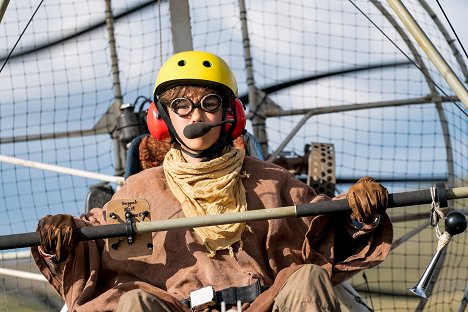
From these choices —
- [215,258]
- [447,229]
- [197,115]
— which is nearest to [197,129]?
[197,115]

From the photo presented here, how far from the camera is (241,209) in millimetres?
7609

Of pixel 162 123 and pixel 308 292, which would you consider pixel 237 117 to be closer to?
pixel 162 123

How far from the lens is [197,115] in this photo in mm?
7672

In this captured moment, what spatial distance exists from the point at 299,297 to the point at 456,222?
837 millimetres

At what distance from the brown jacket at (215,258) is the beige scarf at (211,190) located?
5 cm

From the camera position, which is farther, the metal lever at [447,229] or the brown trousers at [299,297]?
the metal lever at [447,229]

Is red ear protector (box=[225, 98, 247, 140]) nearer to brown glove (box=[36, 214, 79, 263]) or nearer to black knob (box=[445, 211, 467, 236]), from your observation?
brown glove (box=[36, 214, 79, 263])

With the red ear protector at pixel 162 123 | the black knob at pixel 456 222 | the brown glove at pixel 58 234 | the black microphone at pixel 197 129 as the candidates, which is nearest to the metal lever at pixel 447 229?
the black knob at pixel 456 222

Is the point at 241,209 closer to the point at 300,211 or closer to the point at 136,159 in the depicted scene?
the point at 300,211

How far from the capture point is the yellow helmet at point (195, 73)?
7.80 meters

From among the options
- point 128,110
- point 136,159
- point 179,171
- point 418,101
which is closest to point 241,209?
point 179,171

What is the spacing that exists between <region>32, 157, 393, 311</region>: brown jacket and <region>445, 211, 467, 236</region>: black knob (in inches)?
13.3

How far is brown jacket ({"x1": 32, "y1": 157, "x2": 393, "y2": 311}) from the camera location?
7.43 m

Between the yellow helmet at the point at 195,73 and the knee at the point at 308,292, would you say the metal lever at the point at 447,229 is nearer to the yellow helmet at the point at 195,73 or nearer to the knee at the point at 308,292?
the knee at the point at 308,292
